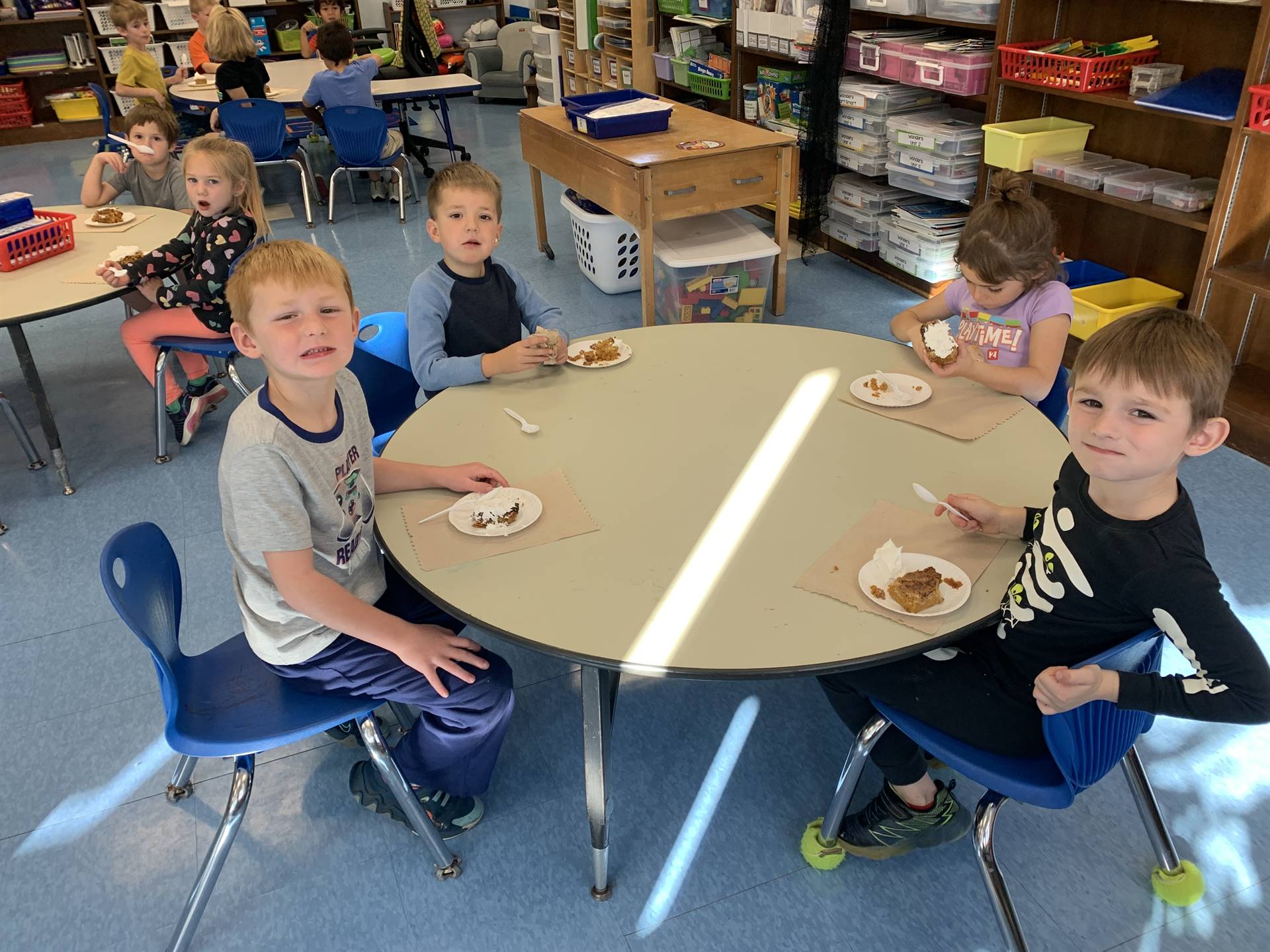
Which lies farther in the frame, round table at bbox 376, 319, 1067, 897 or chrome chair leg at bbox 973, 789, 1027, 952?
chrome chair leg at bbox 973, 789, 1027, 952

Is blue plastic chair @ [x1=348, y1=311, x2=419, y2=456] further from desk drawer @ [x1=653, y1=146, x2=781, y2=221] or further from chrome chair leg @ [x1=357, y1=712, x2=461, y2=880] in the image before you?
desk drawer @ [x1=653, y1=146, x2=781, y2=221]

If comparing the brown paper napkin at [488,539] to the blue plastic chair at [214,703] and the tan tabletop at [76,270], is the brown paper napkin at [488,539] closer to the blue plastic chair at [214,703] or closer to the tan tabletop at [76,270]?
the blue plastic chair at [214,703]

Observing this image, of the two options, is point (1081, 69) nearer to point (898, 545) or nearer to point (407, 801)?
point (898, 545)

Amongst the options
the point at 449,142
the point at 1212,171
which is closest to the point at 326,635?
the point at 1212,171

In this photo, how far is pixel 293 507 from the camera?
138cm

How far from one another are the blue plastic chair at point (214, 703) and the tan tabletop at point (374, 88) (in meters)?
4.74

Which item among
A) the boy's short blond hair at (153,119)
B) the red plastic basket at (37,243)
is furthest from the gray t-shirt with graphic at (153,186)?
the red plastic basket at (37,243)

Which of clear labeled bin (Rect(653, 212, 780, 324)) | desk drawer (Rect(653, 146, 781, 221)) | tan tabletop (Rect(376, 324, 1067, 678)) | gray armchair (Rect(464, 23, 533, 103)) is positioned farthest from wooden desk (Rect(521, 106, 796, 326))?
gray armchair (Rect(464, 23, 533, 103))

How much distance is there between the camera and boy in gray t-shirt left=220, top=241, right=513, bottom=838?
54.6 inches

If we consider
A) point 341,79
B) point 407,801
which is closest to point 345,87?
point 341,79

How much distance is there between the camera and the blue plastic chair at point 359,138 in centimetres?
509

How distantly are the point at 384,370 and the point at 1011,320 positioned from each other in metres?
1.42

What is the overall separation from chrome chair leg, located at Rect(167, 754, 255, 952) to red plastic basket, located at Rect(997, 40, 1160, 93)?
3.15 m

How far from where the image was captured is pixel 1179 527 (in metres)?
1.16
